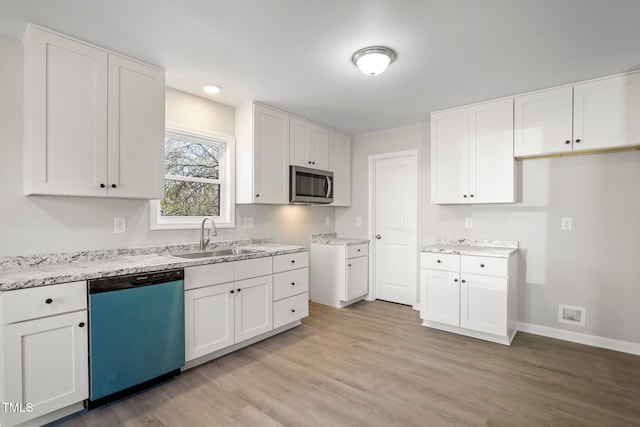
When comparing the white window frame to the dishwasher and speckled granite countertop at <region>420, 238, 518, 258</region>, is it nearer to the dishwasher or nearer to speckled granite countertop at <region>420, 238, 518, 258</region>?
the dishwasher

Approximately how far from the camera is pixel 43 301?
1749 millimetres

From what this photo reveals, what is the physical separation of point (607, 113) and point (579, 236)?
1134mm

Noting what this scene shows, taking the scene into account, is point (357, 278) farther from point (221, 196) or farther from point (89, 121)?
point (89, 121)

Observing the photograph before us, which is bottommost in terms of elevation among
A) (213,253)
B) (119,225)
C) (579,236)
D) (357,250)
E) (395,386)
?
(395,386)

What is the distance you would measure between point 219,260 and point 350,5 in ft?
6.65

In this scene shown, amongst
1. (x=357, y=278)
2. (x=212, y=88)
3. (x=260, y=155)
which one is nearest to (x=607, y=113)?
(x=357, y=278)

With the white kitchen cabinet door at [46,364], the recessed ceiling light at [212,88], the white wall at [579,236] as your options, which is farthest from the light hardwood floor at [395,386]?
the recessed ceiling light at [212,88]

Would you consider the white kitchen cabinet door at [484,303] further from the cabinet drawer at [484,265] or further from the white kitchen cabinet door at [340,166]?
the white kitchen cabinet door at [340,166]

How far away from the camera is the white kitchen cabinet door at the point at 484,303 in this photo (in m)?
2.94

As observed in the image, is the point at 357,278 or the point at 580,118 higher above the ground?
the point at 580,118

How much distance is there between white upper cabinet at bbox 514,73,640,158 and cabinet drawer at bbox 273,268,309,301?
2.50 meters

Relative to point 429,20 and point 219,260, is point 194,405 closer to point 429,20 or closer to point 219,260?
point 219,260

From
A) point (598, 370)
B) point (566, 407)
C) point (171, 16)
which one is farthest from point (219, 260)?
point (598, 370)

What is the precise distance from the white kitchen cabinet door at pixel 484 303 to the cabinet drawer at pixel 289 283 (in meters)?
1.62
